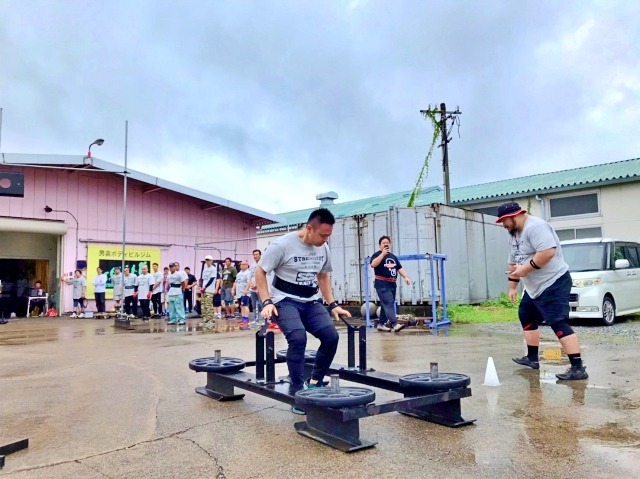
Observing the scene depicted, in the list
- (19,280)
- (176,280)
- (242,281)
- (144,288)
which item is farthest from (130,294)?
(19,280)

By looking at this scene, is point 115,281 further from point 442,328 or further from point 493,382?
point 493,382

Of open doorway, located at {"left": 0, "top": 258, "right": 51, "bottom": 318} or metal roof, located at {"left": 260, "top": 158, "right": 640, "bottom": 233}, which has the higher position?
metal roof, located at {"left": 260, "top": 158, "right": 640, "bottom": 233}

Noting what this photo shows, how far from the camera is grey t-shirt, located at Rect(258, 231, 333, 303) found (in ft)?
14.3

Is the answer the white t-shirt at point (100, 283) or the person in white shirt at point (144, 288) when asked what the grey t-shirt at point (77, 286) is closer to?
the white t-shirt at point (100, 283)

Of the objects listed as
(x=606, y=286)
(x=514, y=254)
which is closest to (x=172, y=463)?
(x=514, y=254)

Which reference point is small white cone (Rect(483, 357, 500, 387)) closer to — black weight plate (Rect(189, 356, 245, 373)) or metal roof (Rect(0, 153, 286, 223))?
black weight plate (Rect(189, 356, 245, 373))

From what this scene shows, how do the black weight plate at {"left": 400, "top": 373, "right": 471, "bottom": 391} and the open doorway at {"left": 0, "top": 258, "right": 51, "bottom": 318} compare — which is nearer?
the black weight plate at {"left": 400, "top": 373, "right": 471, "bottom": 391}

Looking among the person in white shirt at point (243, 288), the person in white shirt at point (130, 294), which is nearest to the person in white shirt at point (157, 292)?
the person in white shirt at point (130, 294)

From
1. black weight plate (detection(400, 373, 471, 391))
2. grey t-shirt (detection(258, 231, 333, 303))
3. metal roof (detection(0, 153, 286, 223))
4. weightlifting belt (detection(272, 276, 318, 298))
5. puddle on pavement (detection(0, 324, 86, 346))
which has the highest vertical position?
metal roof (detection(0, 153, 286, 223))

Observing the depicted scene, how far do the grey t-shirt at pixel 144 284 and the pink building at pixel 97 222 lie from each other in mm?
3166

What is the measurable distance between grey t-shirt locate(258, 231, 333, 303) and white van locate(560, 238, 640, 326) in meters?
8.17

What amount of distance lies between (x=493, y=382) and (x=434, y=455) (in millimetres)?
2107

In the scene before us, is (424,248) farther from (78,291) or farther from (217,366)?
(78,291)

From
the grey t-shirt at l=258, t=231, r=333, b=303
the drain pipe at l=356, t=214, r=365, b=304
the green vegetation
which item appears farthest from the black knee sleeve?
the drain pipe at l=356, t=214, r=365, b=304
